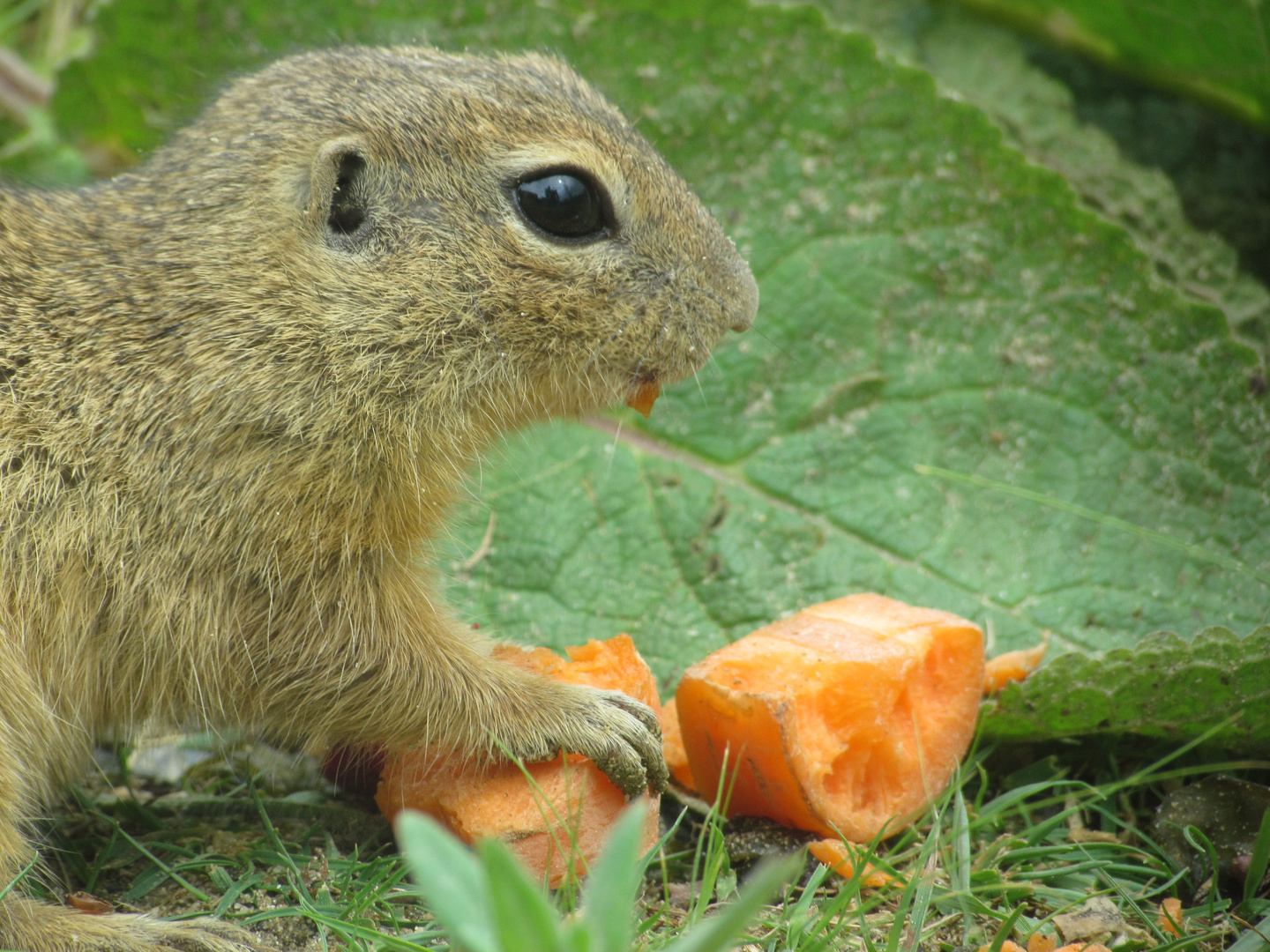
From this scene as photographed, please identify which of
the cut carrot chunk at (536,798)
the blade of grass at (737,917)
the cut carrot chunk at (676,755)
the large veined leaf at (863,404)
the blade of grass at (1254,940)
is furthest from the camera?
the large veined leaf at (863,404)

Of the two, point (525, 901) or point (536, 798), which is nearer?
point (525, 901)

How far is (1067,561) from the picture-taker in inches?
140

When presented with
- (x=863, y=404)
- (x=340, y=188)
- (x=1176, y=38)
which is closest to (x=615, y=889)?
(x=340, y=188)

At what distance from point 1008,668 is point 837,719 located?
0.67m

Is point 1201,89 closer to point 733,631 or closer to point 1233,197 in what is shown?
point 1233,197

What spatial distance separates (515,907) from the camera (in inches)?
47.4

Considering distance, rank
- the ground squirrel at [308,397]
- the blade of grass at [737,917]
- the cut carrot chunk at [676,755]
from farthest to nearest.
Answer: the cut carrot chunk at [676,755] < the ground squirrel at [308,397] < the blade of grass at [737,917]

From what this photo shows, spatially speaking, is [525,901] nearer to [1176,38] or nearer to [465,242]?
[465,242]

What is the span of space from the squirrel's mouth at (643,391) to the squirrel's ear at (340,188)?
0.75 m

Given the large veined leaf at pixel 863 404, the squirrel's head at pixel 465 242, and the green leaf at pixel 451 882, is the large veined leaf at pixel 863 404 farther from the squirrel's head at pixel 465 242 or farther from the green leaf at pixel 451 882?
the green leaf at pixel 451 882

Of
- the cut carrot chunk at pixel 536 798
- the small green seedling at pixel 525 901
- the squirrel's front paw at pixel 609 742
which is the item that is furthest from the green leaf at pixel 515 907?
the squirrel's front paw at pixel 609 742

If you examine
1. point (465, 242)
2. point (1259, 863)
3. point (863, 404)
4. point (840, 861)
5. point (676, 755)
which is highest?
point (465, 242)

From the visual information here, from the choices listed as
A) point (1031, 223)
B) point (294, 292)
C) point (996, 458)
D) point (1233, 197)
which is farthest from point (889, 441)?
point (294, 292)

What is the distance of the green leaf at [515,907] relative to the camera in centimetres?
119
